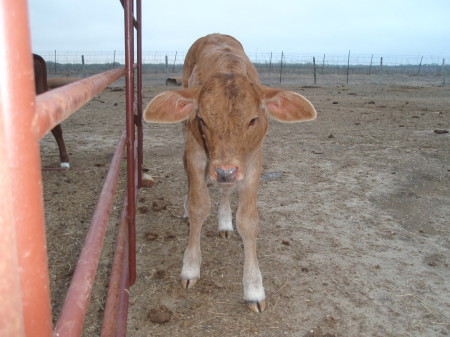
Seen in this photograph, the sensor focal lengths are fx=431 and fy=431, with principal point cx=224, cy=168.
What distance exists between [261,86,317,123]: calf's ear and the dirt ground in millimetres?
1221

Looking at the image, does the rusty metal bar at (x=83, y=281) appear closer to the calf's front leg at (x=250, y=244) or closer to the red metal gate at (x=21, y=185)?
the red metal gate at (x=21, y=185)

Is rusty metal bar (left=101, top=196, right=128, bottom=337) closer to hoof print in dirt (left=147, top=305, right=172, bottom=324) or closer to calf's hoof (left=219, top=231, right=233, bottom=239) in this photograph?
hoof print in dirt (left=147, top=305, right=172, bottom=324)

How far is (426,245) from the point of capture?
383cm

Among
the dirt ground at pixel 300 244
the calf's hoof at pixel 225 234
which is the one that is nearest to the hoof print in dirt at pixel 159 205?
the dirt ground at pixel 300 244

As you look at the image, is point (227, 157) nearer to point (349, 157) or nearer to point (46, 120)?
point (46, 120)

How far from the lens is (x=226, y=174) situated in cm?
260

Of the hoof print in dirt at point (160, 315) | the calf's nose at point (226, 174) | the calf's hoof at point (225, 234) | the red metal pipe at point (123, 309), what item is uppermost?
the calf's nose at point (226, 174)

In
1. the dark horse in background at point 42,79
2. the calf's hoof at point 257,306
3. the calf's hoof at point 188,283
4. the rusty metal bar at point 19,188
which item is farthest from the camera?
the dark horse in background at point 42,79

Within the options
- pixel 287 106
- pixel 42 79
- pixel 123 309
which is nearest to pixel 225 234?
pixel 287 106

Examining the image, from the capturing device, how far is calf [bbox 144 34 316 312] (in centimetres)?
275

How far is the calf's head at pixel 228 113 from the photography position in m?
2.70

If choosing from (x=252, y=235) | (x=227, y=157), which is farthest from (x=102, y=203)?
(x=252, y=235)

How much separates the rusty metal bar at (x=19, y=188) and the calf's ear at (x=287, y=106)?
102 inches

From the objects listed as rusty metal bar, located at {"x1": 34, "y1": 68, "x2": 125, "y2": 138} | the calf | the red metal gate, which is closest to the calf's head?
the calf
